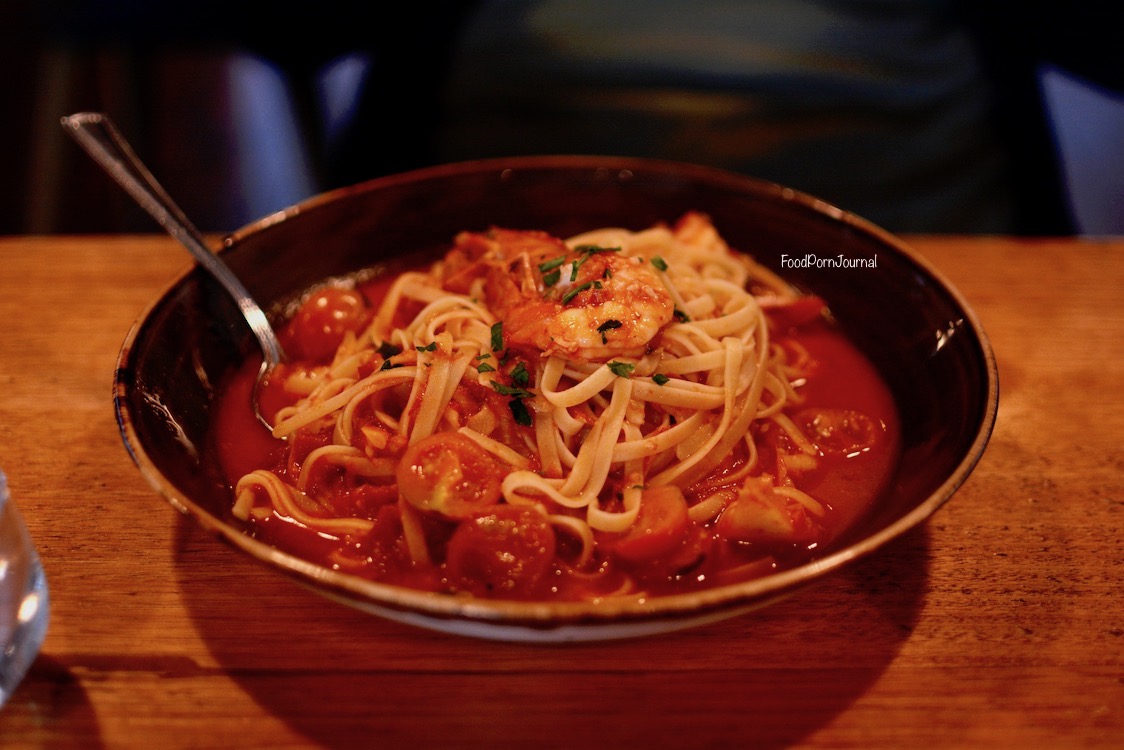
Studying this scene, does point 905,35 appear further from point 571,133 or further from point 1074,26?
point 571,133

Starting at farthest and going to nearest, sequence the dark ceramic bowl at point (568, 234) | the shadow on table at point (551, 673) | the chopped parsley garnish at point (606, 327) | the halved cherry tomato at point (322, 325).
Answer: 1. the halved cherry tomato at point (322, 325)
2. the chopped parsley garnish at point (606, 327)
3. the shadow on table at point (551, 673)
4. the dark ceramic bowl at point (568, 234)

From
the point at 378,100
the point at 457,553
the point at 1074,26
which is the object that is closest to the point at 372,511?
the point at 457,553

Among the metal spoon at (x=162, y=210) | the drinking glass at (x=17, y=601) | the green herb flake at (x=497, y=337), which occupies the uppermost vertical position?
the metal spoon at (x=162, y=210)

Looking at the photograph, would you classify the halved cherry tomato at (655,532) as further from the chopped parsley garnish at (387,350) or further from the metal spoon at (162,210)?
the metal spoon at (162,210)

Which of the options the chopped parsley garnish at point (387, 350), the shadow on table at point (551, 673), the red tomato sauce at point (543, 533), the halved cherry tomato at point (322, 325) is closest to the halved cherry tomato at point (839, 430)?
the red tomato sauce at point (543, 533)

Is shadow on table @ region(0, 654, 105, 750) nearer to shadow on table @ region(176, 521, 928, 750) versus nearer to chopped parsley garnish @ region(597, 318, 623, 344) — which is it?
shadow on table @ region(176, 521, 928, 750)

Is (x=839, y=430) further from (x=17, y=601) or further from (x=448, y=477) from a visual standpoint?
(x=17, y=601)

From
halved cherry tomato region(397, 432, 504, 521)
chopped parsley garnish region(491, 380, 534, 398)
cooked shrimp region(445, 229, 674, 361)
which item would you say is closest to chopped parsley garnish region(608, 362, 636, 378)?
cooked shrimp region(445, 229, 674, 361)

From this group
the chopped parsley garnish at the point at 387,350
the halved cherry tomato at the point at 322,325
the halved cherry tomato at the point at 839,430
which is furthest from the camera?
the halved cherry tomato at the point at 322,325
